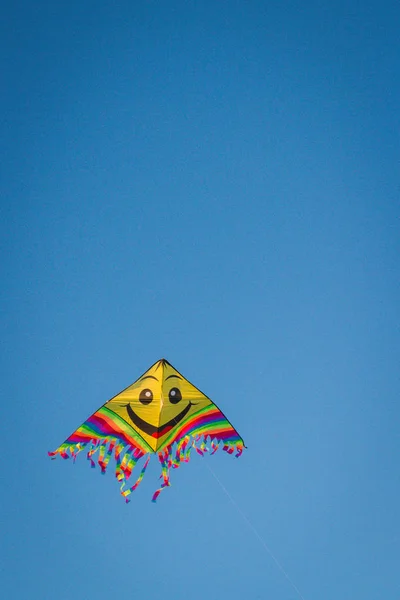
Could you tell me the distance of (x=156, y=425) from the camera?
24.3 feet

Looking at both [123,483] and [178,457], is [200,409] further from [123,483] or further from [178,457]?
[123,483]

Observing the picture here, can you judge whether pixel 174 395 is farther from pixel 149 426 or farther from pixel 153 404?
pixel 149 426

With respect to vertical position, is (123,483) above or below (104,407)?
below

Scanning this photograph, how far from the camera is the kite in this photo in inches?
288

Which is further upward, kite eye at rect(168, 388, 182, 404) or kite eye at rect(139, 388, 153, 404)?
kite eye at rect(139, 388, 153, 404)

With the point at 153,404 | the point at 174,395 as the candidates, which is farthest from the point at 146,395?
the point at 174,395

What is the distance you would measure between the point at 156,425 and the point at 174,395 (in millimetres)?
385

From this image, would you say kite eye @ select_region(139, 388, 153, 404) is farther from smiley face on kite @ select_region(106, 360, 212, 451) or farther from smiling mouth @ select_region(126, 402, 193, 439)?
smiling mouth @ select_region(126, 402, 193, 439)

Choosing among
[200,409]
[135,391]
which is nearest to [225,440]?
[200,409]

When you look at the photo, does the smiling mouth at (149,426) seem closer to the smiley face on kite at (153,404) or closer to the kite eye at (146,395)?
the smiley face on kite at (153,404)

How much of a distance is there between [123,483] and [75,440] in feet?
2.51

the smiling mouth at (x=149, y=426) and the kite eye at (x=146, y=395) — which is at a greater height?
the kite eye at (x=146, y=395)

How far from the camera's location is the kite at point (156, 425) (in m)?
7.32

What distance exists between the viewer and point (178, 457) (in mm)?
7363
